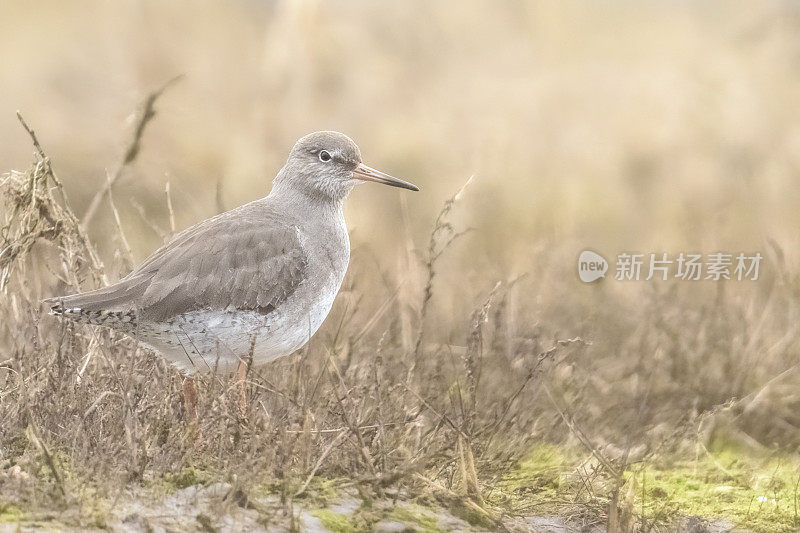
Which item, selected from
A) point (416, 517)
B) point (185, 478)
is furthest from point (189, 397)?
point (416, 517)

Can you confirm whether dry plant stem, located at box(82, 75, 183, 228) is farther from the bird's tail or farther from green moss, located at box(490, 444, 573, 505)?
green moss, located at box(490, 444, 573, 505)

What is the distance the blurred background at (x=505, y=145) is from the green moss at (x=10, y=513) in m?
2.95

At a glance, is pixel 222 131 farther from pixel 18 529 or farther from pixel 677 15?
pixel 18 529

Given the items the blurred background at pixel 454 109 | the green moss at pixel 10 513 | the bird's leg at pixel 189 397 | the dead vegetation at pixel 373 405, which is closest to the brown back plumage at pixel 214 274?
the dead vegetation at pixel 373 405

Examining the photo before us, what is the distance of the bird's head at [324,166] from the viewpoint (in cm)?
577

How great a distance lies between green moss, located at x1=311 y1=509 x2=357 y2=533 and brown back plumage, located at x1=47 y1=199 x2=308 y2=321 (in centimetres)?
137

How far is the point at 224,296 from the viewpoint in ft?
17.0

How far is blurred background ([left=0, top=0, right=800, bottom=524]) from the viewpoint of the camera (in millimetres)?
7012

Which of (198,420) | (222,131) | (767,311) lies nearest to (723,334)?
(767,311)

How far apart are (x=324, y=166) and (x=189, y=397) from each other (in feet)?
5.16

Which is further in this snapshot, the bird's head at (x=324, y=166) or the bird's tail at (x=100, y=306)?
the bird's head at (x=324, y=166)

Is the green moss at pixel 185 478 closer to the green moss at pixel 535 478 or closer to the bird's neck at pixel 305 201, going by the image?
the green moss at pixel 535 478

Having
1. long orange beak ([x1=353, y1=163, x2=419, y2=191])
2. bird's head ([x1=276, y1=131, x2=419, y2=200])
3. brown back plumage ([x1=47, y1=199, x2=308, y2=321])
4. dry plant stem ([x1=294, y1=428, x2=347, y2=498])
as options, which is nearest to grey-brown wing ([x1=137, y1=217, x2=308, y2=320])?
brown back plumage ([x1=47, y1=199, x2=308, y2=321])

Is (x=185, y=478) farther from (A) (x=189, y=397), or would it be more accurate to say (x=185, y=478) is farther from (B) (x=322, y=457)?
(A) (x=189, y=397)
